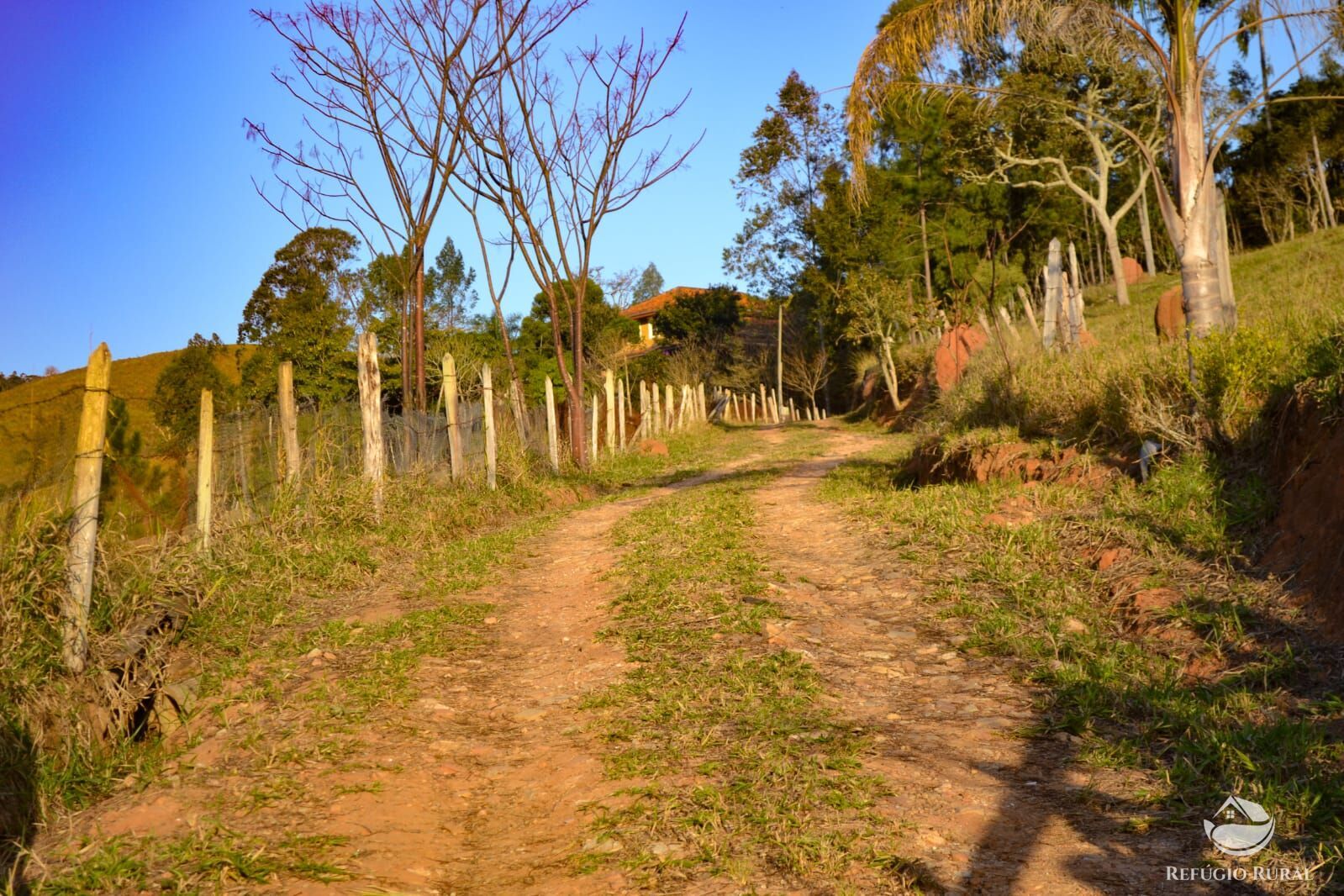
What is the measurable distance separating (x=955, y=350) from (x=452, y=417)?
→ 12656 millimetres

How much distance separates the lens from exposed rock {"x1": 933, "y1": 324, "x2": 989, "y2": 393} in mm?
19344

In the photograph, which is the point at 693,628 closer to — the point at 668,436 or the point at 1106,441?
the point at 1106,441

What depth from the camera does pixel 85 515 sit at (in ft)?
15.4

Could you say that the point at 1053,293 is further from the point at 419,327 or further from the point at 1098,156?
the point at 1098,156

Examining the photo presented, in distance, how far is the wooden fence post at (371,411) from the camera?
920cm

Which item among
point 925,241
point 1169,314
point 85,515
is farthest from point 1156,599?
point 925,241

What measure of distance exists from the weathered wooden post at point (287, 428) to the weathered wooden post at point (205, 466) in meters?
0.90

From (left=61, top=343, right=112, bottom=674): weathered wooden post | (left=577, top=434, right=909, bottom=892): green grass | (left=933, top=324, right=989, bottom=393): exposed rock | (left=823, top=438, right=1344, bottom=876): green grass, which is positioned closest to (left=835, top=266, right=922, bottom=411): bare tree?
(left=933, top=324, right=989, bottom=393): exposed rock

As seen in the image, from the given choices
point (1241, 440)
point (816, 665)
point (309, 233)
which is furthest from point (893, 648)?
point (309, 233)

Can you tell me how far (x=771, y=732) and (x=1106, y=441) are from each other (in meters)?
4.92

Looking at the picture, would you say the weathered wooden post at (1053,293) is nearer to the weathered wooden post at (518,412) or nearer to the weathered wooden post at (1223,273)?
the weathered wooden post at (1223,273)

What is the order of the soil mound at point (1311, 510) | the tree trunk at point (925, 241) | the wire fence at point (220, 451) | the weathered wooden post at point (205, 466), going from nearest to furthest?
the soil mound at point (1311, 510) → the wire fence at point (220, 451) → the weathered wooden post at point (205, 466) → the tree trunk at point (925, 241)

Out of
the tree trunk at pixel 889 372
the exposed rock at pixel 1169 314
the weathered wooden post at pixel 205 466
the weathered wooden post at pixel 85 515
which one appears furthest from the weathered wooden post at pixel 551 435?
the tree trunk at pixel 889 372

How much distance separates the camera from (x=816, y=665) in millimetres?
4973
